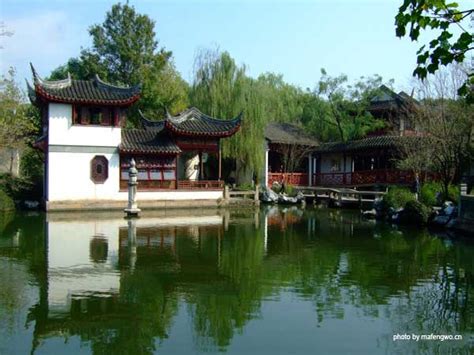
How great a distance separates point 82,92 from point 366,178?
13383 millimetres

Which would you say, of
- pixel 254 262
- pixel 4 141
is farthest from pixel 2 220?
Answer: pixel 254 262

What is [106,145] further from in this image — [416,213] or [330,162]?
[330,162]

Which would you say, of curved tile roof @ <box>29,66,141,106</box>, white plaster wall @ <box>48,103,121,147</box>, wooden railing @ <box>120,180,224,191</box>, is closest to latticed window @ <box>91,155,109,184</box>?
white plaster wall @ <box>48,103,121,147</box>

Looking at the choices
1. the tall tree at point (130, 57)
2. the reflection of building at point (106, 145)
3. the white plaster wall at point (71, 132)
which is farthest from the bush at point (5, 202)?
the tall tree at point (130, 57)

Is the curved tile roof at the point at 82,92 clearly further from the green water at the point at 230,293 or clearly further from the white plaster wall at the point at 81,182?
the green water at the point at 230,293

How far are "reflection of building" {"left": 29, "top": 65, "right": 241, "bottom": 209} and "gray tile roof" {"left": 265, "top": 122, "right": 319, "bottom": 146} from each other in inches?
208

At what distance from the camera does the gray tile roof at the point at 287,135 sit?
2778 cm

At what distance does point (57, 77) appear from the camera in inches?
1262

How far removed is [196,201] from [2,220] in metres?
7.85

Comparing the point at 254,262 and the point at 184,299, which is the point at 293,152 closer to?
the point at 254,262

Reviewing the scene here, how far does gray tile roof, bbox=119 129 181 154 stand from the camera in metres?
21.3

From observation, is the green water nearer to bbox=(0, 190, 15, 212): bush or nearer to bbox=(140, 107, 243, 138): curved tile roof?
bbox=(0, 190, 15, 212): bush

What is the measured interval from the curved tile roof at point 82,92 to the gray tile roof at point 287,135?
860 centimetres

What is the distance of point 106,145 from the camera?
2102cm
